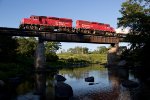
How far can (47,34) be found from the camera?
72.0m

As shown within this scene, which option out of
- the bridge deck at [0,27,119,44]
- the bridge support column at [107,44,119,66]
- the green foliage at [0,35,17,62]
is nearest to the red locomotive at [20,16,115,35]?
the bridge deck at [0,27,119,44]

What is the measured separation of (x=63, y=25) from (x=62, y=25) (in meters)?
0.30

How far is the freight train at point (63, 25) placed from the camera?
70.2 meters

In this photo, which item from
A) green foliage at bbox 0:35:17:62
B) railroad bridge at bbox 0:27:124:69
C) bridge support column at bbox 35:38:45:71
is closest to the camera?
railroad bridge at bbox 0:27:124:69

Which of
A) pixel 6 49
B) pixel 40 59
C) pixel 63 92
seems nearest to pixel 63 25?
pixel 40 59

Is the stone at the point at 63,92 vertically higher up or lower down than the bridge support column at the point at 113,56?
lower down

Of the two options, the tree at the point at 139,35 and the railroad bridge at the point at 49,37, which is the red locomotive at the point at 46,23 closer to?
the railroad bridge at the point at 49,37

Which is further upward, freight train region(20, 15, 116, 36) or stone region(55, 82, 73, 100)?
freight train region(20, 15, 116, 36)

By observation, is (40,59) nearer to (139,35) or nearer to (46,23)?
(46,23)

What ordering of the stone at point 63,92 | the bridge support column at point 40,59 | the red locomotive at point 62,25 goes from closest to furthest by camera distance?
the stone at point 63,92
the bridge support column at point 40,59
the red locomotive at point 62,25

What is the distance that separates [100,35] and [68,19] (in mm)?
13221

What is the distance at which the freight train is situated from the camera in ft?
230

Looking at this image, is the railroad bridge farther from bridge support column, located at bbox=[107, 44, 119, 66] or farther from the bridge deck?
bridge support column, located at bbox=[107, 44, 119, 66]

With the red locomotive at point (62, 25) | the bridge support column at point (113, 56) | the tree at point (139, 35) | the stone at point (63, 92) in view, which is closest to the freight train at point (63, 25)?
the red locomotive at point (62, 25)
